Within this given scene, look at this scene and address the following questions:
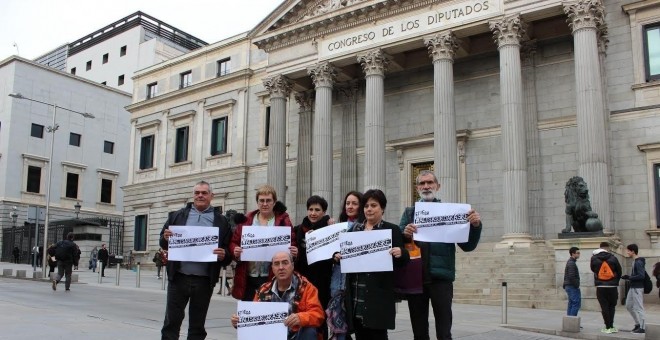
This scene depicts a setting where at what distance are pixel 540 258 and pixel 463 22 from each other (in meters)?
10.3

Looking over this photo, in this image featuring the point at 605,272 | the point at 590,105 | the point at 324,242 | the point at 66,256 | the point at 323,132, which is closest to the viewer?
the point at 324,242

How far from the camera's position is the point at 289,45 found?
105 ft

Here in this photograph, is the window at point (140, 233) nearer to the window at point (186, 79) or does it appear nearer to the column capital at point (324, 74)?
the window at point (186, 79)

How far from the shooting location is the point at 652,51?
80.3ft

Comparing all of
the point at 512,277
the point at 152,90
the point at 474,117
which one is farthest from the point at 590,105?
the point at 152,90

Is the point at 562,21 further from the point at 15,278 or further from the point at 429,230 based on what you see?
the point at 15,278

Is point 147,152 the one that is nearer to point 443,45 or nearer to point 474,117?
point 474,117

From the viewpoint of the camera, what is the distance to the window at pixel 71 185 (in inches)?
2255

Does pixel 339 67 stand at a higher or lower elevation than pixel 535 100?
higher

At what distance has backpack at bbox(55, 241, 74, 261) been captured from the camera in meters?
21.0

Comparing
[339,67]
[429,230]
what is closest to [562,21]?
[339,67]

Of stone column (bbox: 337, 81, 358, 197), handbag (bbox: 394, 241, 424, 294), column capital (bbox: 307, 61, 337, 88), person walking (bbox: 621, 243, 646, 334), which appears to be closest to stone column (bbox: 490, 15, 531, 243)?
column capital (bbox: 307, 61, 337, 88)

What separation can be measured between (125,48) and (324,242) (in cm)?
6618

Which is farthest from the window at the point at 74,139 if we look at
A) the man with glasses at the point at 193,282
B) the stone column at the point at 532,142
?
the man with glasses at the point at 193,282
